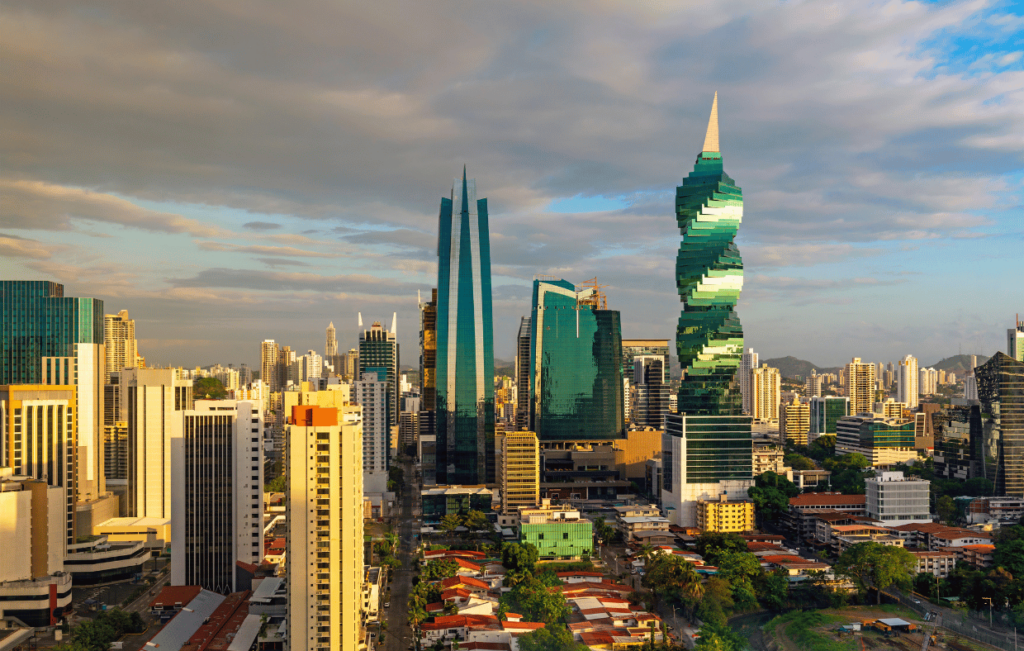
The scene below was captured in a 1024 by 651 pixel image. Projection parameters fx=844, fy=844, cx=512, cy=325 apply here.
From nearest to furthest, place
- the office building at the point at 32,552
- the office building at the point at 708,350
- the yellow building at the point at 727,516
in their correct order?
the office building at the point at 32,552 → the yellow building at the point at 727,516 → the office building at the point at 708,350

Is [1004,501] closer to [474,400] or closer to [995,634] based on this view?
[995,634]

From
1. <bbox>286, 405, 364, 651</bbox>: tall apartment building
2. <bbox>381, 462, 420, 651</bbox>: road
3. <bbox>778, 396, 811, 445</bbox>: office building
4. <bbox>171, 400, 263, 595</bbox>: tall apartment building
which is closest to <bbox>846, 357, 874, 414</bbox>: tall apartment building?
<bbox>778, 396, 811, 445</bbox>: office building

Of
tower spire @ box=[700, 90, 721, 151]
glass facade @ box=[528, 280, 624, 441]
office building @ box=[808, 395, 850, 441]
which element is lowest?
office building @ box=[808, 395, 850, 441]

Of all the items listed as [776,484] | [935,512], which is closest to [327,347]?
[776,484]

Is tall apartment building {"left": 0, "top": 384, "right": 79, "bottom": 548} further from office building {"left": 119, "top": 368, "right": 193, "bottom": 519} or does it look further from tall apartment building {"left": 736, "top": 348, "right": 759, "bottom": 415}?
tall apartment building {"left": 736, "top": 348, "right": 759, "bottom": 415}

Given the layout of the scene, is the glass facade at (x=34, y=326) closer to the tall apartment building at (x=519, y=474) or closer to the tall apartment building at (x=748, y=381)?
Answer: the tall apartment building at (x=519, y=474)

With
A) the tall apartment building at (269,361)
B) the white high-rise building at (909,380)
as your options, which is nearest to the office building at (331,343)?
the tall apartment building at (269,361)

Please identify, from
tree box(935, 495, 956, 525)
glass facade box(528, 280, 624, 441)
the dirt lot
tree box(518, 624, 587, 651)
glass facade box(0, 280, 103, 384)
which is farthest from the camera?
glass facade box(528, 280, 624, 441)
